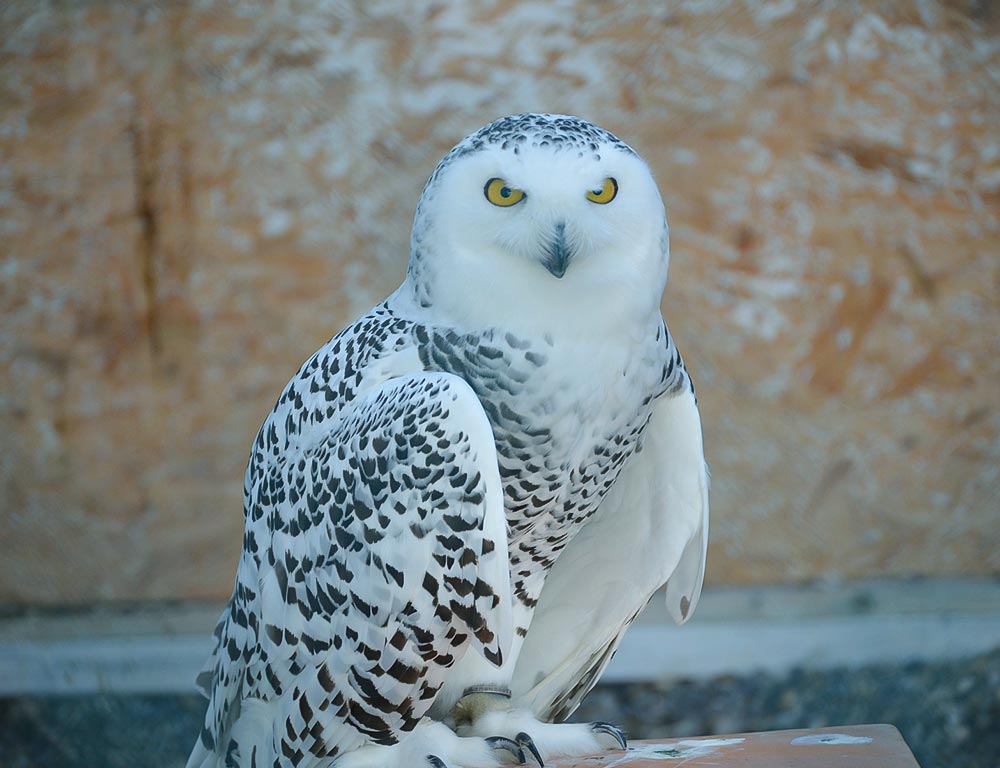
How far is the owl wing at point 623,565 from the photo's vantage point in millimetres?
1647

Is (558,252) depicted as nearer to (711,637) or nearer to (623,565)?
(623,565)

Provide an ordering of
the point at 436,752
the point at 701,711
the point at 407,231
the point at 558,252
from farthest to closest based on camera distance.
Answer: the point at 701,711 < the point at 407,231 < the point at 436,752 < the point at 558,252

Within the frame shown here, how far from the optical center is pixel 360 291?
2.92 metres

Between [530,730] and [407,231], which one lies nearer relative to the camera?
[530,730]

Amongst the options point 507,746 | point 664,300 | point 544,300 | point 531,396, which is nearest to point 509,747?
point 507,746

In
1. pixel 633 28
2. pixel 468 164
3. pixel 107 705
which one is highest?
pixel 468 164

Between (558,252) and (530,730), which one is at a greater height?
(558,252)

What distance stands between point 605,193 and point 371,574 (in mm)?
535

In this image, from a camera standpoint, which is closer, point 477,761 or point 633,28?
point 477,761

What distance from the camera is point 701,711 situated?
3.06m

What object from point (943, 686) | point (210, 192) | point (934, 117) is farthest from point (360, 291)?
point (943, 686)

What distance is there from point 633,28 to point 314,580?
184cm

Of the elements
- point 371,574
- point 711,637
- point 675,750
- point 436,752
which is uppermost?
point 371,574

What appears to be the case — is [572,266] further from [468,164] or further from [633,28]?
[633,28]
